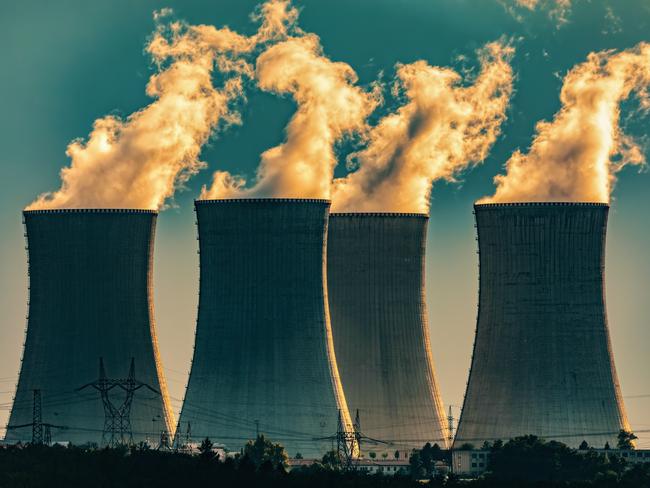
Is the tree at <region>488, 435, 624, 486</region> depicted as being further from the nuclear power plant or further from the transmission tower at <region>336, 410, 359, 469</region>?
the transmission tower at <region>336, 410, 359, 469</region>

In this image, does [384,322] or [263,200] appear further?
[384,322]

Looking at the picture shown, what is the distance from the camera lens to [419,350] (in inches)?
3514

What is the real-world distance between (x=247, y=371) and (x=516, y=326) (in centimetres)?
886

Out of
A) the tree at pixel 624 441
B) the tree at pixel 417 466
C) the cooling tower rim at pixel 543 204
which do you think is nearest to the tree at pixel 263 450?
the tree at pixel 417 466

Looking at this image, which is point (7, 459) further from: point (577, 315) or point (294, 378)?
point (577, 315)

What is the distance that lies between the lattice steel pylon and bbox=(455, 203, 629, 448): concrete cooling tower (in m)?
11.5

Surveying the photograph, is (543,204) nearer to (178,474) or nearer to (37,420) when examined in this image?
(37,420)

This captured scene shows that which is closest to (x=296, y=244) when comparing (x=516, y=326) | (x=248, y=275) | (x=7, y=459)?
(x=248, y=275)

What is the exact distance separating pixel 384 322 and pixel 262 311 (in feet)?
24.1

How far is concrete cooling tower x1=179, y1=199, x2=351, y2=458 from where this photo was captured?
82438 mm

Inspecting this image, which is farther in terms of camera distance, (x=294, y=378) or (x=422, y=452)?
(x=422, y=452)

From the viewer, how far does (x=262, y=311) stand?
8312 cm

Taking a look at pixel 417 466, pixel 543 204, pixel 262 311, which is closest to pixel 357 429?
pixel 417 466

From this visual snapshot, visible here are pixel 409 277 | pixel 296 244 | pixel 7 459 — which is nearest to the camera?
pixel 7 459
